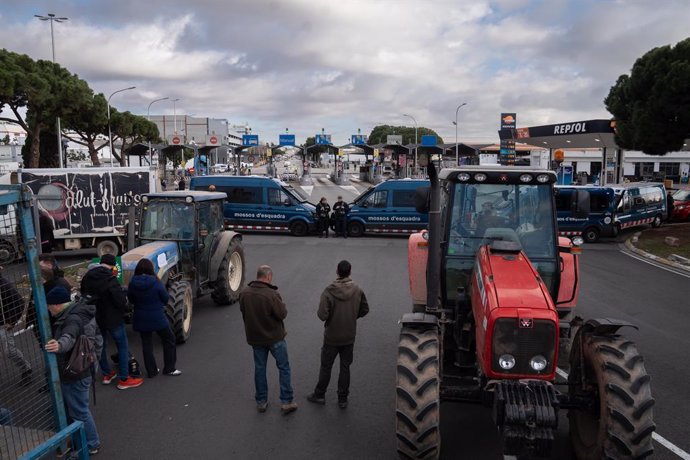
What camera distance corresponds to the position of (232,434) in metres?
5.77

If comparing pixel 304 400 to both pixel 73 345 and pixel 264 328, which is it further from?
pixel 73 345

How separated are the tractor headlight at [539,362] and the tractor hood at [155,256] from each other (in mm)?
6063

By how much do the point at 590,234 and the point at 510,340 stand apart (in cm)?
1864

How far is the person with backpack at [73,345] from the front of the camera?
16.6ft

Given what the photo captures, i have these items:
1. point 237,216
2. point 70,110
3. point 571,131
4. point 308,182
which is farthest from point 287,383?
point 308,182

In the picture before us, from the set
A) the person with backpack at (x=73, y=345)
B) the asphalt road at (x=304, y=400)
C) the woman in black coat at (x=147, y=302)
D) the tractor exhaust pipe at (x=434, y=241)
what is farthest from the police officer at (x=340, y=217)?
the person with backpack at (x=73, y=345)

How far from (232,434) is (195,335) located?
3593mm

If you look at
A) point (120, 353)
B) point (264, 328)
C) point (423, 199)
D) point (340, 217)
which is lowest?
point (120, 353)

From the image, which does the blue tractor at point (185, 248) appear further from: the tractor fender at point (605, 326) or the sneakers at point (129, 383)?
the tractor fender at point (605, 326)

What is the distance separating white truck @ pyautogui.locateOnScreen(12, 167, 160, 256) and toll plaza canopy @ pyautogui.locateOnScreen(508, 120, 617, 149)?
24890mm

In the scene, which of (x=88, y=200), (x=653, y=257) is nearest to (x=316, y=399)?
(x=88, y=200)

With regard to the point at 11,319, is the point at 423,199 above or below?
above

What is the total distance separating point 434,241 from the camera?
5617mm

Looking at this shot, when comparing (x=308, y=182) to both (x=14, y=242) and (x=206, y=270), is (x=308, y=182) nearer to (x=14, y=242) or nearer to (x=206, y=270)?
(x=206, y=270)
